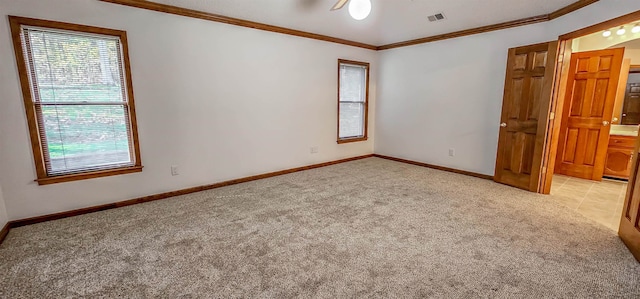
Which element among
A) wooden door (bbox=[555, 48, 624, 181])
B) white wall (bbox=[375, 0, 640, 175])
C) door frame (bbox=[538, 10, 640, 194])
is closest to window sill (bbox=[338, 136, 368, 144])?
white wall (bbox=[375, 0, 640, 175])

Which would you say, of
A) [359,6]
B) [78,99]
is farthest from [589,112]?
[78,99]

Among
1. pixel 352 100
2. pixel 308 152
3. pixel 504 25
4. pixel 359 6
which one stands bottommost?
pixel 308 152

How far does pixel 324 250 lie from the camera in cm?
235

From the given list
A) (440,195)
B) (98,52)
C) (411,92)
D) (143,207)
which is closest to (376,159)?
(411,92)

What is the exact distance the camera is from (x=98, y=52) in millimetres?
3020

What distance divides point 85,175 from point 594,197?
624 cm

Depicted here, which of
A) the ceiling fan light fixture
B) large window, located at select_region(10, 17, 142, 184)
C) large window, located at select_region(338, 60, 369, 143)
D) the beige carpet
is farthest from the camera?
large window, located at select_region(338, 60, 369, 143)

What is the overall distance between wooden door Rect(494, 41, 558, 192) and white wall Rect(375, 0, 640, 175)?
0.22 meters

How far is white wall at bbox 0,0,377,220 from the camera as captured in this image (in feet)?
9.03

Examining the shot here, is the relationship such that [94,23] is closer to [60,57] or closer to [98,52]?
[98,52]

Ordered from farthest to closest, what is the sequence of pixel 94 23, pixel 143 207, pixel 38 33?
1. pixel 143 207
2. pixel 94 23
3. pixel 38 33

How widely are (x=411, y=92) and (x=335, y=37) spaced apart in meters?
1.80

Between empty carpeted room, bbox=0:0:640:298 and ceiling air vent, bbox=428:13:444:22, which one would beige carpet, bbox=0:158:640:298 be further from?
ceiling air vent, bbox=428:13:444:22

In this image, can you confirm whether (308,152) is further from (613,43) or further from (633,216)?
(613,43)
